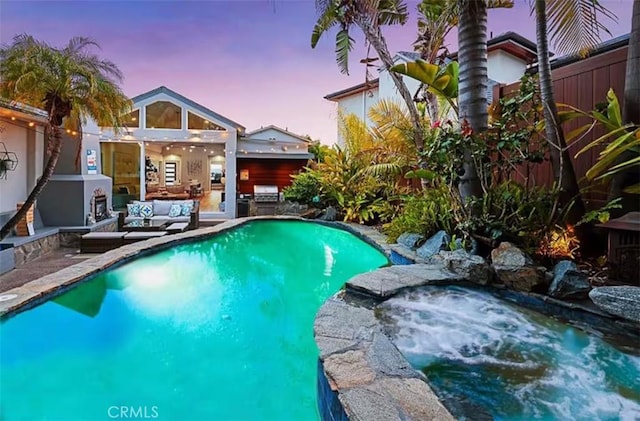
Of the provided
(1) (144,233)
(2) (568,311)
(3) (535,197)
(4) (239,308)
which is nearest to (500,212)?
(3) (535,197)

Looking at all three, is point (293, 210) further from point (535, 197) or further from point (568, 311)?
point (568, 311)

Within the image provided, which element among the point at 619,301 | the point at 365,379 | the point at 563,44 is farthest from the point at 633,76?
the point at 365,379

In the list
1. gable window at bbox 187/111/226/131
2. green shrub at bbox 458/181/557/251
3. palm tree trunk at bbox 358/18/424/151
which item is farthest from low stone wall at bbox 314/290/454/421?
gable window at bbox 187/111/226/131

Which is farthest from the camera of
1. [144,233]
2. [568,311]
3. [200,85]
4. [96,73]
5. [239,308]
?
[200,85]

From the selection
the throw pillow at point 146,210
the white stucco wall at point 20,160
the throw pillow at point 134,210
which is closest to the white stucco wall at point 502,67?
the throw pillow at point 146,210

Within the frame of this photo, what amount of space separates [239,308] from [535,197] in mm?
4492

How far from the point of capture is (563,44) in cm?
514

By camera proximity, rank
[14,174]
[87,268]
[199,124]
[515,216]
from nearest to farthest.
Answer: [515,216], [87,268], [14,174], [199,124]

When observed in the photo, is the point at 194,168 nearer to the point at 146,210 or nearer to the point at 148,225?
the point at 146,210

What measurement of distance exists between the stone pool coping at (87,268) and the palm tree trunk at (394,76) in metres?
2.60

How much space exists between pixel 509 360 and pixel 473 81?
13.5ft

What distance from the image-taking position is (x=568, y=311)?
4.21m

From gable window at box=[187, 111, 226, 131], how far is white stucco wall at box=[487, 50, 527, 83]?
1090 centimetres

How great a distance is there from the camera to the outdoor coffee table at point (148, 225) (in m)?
10.3
